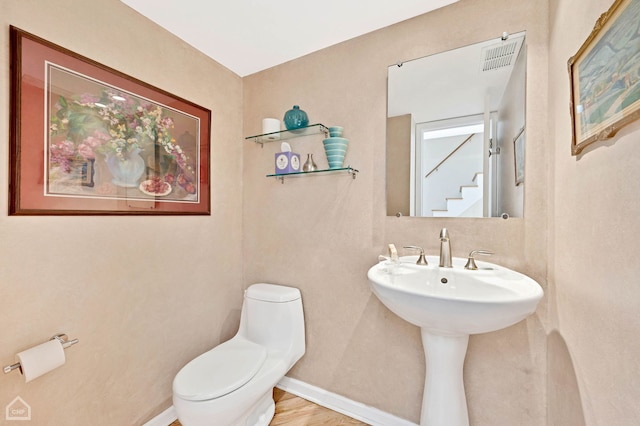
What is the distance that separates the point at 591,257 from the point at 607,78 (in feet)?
1.64

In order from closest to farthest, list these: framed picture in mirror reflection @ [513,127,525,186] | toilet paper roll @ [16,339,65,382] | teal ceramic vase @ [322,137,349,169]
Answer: toilet paper roll @ [16,339,65,382] → framed picture in mirror reflection @ [513,127,525,186] → teal ceramic vase @ [322,137,349,169]

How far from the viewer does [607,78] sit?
26.8 inches

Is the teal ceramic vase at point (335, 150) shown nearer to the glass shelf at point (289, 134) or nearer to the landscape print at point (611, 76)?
the glass shelf at point (289, 134)

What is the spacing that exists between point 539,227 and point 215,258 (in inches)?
71.7

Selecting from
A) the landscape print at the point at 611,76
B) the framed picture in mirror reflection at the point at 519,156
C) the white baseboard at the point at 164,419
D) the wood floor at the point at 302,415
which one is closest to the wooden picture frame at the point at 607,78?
the landscape print at the point at 611,76

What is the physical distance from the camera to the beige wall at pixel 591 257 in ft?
1.99

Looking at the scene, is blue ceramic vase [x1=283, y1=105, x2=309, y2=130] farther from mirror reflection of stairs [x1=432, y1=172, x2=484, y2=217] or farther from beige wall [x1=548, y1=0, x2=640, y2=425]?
beige wall [x1=548, y1=0, x2=640, y2=425]

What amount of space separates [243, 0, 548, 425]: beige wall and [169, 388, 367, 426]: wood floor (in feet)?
0.40

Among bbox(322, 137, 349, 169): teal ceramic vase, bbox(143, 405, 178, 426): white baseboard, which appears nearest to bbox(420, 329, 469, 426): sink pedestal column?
bbox(322, 137, 349, 169): teal ceramic vase

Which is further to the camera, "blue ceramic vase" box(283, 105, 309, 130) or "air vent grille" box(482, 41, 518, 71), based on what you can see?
"blue ceramic vase" box(283, 105, 309, 130)

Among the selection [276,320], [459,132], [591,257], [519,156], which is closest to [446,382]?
[591,257]

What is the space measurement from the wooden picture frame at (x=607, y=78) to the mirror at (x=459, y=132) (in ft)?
1.19

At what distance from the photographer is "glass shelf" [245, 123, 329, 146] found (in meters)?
1.65

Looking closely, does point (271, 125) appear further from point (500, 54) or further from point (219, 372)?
point (219, 372)
